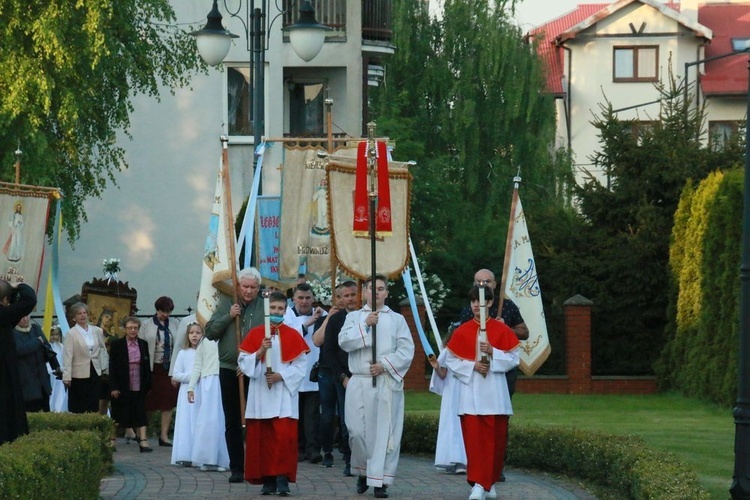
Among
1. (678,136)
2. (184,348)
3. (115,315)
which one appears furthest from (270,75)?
(184,348)

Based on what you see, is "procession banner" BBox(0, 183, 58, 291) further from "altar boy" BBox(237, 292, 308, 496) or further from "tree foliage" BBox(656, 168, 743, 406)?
"tree foliage" BBox(656, 168, 743, 406)

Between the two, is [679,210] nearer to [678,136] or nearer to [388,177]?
[678,136]

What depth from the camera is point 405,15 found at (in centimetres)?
4772

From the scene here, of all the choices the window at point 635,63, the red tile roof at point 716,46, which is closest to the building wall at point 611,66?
the window at point 635,63

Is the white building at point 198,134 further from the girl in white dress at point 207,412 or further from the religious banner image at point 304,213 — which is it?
the girl in white dress at point 207,412

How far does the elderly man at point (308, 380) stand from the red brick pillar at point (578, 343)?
513 inches

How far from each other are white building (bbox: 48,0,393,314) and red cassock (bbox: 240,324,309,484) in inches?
895

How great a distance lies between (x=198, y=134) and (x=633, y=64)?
27300 mm

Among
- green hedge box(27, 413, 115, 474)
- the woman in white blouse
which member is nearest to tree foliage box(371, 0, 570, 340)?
the woman in white blouse

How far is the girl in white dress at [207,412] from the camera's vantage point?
16.9 m

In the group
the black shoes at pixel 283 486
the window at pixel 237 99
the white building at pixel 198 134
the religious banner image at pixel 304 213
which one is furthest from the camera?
the window at pixel 237 99

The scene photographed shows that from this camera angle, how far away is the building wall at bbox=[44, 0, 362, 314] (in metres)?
37.1

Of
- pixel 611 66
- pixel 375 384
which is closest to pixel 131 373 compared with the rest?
pixel 375 384

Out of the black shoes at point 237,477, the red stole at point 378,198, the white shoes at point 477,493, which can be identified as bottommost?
the black shoes at point 237,477
